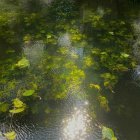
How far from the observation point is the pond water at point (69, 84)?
4.74 metres

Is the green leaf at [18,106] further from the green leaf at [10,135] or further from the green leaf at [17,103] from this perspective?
the green leaf at [10,135]

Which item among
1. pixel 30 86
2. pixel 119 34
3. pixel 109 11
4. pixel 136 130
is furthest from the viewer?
pixel 109 11

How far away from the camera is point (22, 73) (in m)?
6.24

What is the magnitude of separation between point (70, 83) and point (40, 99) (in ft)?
2.91

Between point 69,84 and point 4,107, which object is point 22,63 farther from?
point 4,107

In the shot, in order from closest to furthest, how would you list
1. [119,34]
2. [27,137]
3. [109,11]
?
1. [27,137]
2. [119,34]
3. [109,11]

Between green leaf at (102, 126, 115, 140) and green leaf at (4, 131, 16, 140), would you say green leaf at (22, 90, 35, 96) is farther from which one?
green leaf at (102, 126, 115, 140)

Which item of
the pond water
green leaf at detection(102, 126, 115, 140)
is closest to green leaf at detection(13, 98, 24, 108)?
the pond water

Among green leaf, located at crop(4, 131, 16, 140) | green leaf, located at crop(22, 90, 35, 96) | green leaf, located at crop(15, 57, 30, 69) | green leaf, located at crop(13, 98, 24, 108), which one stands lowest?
green leaf, located at crop(4, 131, 16, 140)

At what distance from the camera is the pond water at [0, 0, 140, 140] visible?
4.74 meters

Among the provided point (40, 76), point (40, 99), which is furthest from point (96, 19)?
point (40, 99)

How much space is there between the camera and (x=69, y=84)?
19.6 ft

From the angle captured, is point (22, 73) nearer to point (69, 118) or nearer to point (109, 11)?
point (69, 118)

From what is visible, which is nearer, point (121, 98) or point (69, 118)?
point (69, 118)
